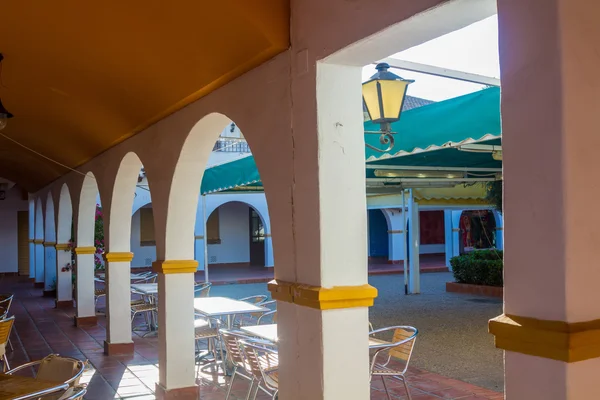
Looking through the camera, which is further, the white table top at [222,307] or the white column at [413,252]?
the white column at [413,252]

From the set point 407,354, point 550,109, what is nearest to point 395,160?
point 407,354

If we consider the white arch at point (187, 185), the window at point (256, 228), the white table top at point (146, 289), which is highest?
the white arch at point (187, 185)

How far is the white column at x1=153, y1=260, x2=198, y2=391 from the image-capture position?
564 cm

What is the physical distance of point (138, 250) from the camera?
70.4 ft

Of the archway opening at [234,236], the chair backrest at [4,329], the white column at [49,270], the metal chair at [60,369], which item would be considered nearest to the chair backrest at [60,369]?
the metal chair at [60,369]

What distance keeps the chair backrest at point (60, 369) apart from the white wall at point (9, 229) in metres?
19.0

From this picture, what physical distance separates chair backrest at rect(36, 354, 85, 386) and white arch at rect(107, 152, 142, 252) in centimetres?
365

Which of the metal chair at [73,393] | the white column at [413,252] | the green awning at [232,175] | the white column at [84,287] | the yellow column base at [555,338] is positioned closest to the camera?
the yellow column base at [555,338]

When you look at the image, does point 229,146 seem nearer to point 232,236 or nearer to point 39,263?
point 232,236

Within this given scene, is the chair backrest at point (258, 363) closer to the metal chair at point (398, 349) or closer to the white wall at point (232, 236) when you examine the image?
the metal chair at point (398, 349)

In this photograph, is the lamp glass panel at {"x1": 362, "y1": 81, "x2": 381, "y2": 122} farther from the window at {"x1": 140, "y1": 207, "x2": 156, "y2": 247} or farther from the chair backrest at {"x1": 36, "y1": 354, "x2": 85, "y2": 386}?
the window at {"x1": 140, "y1": 207, "x2": 156, "y2": 247}

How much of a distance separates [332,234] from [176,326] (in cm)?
297

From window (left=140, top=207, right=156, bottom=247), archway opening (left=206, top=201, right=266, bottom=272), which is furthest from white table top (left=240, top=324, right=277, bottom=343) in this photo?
archway opening (left=206, top=201, right=266, bottom=272)

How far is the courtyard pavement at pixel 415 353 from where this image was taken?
6020 millimetres
